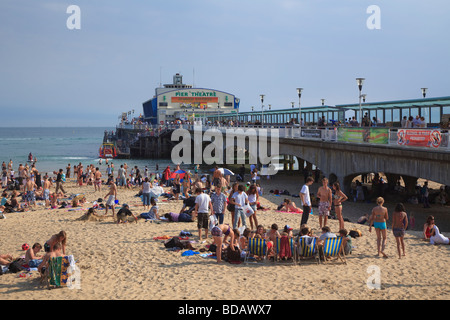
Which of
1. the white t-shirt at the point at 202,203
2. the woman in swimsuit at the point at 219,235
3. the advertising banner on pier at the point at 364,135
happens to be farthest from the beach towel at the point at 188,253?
the advertising banner on pier at the point at 364,135

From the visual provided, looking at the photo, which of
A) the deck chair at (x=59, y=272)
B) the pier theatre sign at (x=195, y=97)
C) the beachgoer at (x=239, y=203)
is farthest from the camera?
the pier theatre sign at (x=195, y=97)

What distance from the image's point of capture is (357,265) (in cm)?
948

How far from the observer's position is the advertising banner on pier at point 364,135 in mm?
16880

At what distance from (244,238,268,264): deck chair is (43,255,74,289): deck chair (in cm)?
337

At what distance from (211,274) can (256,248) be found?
3.96 feet

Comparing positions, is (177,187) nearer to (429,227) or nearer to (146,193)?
(146,193)

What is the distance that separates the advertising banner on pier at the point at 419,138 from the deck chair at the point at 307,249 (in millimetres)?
6387

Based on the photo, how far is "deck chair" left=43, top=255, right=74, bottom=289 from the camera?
8289 mm

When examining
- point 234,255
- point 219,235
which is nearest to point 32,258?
point 219,235

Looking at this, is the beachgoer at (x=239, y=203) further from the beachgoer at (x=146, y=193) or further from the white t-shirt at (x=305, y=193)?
the beachgoer at (x=146, y=193)

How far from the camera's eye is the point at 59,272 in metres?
8.34
